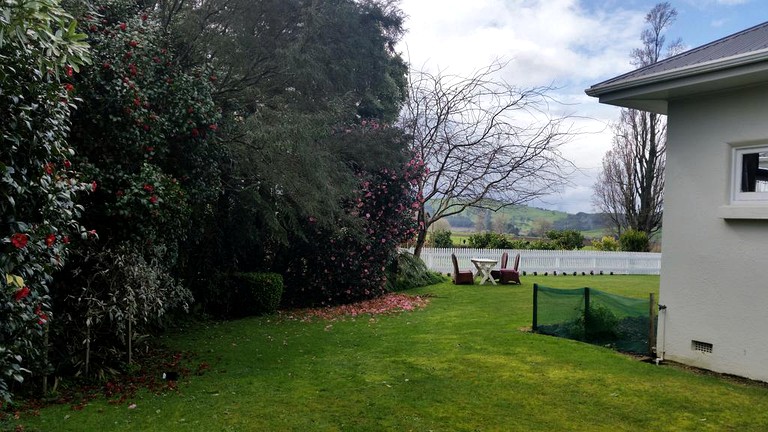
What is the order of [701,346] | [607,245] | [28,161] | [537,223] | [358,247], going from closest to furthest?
[28,161], [701,346], [358,247], [607,245], [537,223]

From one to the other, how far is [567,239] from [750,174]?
63.6 ft

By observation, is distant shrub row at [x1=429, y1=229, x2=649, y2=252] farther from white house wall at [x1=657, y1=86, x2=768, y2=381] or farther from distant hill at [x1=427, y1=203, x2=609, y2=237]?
white house wall at [x1=657, y1=86, x2=768, y2=381]

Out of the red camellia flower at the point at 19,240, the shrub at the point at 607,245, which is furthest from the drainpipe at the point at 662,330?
the shrub at the point at 607,245

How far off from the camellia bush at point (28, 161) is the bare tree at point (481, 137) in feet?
44.4

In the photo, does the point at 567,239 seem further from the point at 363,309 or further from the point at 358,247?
the point at 363,309

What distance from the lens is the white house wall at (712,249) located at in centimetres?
592

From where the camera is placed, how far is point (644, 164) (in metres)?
26.2

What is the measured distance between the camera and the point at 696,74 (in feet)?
19.7

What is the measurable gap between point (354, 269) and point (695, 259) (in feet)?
24.2

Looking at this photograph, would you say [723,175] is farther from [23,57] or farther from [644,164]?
[644,164]

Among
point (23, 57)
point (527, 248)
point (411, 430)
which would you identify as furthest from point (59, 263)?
point (527, 248)

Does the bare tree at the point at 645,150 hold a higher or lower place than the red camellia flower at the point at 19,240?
higher

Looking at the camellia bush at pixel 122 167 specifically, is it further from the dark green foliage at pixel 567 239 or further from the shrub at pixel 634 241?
the shrub at pixel 634 241

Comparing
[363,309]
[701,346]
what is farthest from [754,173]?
[363,309]
